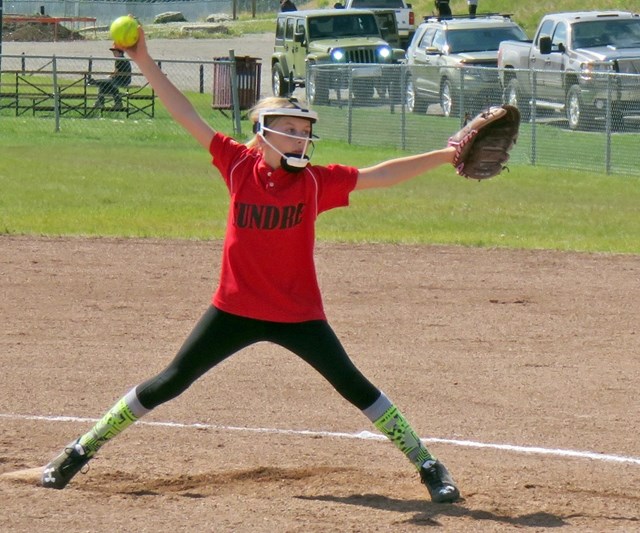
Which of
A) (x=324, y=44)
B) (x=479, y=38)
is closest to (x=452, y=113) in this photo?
(x=479, y=38)

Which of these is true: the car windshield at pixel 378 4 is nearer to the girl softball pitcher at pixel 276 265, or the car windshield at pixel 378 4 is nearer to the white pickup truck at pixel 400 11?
the white pickup truck at pixel 400 11

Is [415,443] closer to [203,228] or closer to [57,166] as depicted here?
[203,228]

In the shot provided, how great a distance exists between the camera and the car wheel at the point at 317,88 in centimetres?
2675

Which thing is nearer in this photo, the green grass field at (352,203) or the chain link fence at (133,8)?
the green grass field at (352,203)

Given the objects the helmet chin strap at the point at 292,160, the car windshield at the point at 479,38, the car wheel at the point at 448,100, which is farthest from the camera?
the car windshield at the point at 479,38

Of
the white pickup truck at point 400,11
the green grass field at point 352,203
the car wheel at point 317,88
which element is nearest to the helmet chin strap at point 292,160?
the green grass field at point 352,203

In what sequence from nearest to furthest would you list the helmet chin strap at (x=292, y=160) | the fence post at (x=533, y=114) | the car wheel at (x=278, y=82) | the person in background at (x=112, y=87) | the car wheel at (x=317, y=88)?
the helmet chin strap at (x=292, y=160) < the fence post at (x=533, y=114) < the car wheel at (x=317, y=88) < the person in background at (x=112, y=87) < the car wheel at (x=278, y=82)

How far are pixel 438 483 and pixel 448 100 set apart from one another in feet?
67.9

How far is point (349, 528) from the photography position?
5.16 meters

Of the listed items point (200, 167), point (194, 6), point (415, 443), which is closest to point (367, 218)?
point (200, 167)

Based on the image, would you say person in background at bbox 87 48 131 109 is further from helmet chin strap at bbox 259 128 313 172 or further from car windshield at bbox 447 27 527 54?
helmet chin strap at bbox 259 128 313 172

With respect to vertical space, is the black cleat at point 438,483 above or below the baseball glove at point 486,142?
below

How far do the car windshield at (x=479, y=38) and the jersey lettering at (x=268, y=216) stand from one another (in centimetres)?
2450

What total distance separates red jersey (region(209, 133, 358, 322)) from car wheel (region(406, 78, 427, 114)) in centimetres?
2062
